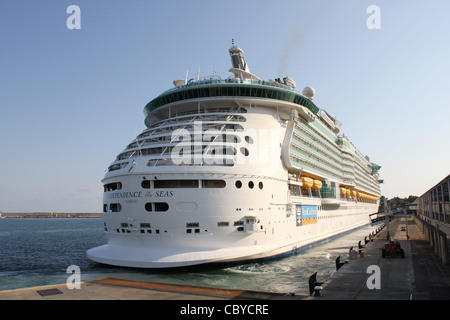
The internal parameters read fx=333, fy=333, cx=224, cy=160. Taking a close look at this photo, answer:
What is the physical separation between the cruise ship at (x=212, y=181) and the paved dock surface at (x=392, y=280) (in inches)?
225

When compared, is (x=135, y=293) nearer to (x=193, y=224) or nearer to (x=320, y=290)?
(x=193, y=224)

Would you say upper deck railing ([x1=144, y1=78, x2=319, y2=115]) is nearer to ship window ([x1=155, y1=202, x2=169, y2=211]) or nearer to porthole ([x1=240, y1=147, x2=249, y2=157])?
porthole ([x1=240, y1=147, x2=249, y2=157])

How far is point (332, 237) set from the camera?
38281mm

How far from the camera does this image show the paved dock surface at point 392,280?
12023 mm

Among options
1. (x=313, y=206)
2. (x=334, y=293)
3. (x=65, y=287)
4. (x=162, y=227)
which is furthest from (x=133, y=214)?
(x=313, y=206)

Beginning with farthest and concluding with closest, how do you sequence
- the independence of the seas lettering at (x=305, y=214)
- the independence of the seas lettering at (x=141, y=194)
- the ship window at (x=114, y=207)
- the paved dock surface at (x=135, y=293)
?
the independence of the seas lettering at (x=305, y=214) → the ship window at (x=114, y=207) → the independence of the seas lettering at (x=141, y=194) → the paved dock surface at (x=135, y=293)

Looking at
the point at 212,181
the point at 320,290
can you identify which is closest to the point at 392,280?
the point at 320,290

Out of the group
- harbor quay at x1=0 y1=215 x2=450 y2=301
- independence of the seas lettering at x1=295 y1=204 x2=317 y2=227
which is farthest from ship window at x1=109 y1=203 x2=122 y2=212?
independence of the seas lettering at x1=295 y1=204 x2=317 y2=227

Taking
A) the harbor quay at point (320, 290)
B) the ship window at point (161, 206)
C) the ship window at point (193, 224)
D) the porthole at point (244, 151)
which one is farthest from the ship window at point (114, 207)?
the porthole at point (244, 151)
